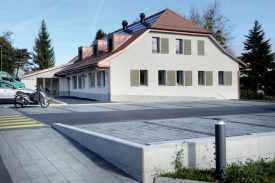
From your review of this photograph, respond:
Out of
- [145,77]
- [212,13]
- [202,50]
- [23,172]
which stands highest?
[212,13]

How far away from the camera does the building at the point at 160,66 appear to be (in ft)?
98.4

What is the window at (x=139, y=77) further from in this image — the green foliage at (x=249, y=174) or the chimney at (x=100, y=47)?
the green foliage at (x=249, y=174)

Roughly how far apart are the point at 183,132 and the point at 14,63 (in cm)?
6661

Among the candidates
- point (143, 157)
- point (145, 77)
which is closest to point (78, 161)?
point (143, 157)

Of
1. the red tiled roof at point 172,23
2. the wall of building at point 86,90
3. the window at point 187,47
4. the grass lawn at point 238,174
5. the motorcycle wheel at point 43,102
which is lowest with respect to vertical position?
the grass lawn at point 238,174

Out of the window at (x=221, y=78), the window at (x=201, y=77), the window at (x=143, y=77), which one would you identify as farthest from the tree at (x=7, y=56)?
the window at (x=221, y=78)

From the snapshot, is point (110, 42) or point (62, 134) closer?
point (62, 134)

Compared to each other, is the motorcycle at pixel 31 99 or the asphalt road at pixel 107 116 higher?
the motorcycle at pixel 31 99

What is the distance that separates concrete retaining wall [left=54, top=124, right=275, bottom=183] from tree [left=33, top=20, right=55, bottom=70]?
72.2m

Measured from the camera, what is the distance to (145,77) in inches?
1226

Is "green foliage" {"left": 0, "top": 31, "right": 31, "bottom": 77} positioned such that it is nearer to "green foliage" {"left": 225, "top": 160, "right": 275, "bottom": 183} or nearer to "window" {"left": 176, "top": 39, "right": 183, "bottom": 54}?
"window" {"left": 176, "top": 39, "right": 183, "bottom": 54}

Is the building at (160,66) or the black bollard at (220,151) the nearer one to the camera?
the black bollard at (220,151)

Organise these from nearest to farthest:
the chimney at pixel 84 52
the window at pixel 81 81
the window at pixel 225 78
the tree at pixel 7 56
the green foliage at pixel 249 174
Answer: the green foliage at pixel 249 174 → the window at pixel 225 78 → the window at pixel 81 81 → the chimney at pixel 84 52 → the tree at pixel 7 56

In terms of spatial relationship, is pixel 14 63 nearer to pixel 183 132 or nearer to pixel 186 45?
pixel 186 45
